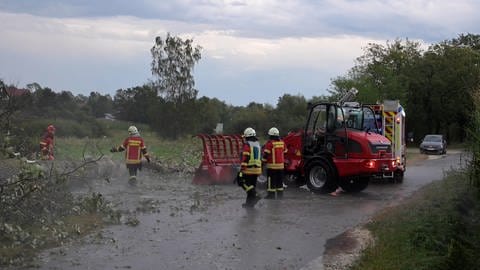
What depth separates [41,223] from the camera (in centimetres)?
1036

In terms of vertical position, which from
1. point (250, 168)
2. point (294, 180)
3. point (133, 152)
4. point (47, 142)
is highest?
point (47, 142)

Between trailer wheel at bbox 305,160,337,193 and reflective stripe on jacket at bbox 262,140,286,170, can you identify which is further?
trailer wheel at bbox 305,160,337,193

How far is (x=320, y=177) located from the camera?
1769 centimetres

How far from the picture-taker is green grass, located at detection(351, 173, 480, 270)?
7910mm

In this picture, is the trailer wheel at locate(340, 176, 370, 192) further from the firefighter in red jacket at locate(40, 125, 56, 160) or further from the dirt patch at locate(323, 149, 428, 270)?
the firefighter in red jacket at locate(40, 125, 56, 160)

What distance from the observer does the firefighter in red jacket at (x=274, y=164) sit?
15672mm

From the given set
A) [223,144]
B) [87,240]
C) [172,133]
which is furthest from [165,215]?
[172,133]

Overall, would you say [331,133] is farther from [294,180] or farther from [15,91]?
[15,91]

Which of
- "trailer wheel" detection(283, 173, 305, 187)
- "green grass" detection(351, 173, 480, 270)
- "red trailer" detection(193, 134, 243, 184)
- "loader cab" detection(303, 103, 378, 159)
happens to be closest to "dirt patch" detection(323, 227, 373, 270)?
"green grass" detection(351, 173, 480, 270)

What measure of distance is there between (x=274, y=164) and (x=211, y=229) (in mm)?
4586

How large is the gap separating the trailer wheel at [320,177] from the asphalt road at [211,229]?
1.32 feet

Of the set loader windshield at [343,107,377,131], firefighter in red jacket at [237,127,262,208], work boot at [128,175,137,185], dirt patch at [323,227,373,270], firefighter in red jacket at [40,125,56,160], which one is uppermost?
loader windshield at [343,107,377,131]

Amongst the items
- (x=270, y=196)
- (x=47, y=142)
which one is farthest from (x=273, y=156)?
(x=47, y=142)

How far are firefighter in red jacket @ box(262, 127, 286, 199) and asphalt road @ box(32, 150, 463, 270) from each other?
390mm
